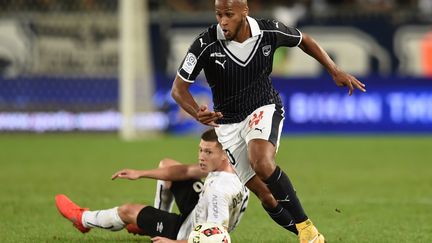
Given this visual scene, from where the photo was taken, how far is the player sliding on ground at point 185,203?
723 cm

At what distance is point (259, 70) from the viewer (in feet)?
24.3

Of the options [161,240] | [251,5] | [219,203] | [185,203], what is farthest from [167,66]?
[219,203]

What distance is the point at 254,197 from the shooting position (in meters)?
11.7

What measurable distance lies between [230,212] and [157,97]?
1389 cm

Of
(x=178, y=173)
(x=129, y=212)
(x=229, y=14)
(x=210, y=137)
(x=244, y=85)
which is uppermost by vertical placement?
(x=229, y=14)

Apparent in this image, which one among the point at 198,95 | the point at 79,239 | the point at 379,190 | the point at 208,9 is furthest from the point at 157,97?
the point at 79,239

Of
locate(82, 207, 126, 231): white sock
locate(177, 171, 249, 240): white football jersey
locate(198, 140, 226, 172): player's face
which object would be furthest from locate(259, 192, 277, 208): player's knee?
locate(82, 207, 126, 231): white sock

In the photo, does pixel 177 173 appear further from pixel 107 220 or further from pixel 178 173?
pixel 107 220

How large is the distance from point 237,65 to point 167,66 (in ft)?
51.2

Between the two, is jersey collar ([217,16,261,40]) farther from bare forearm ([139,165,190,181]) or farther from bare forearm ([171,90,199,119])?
bare forearm ([139,165,190,181])

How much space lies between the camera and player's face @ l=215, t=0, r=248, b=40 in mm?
7156

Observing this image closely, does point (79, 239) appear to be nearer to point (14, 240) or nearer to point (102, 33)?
point (14, 240)

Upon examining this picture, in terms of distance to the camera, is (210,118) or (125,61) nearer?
(210,118)

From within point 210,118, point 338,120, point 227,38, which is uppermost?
point 227,38
